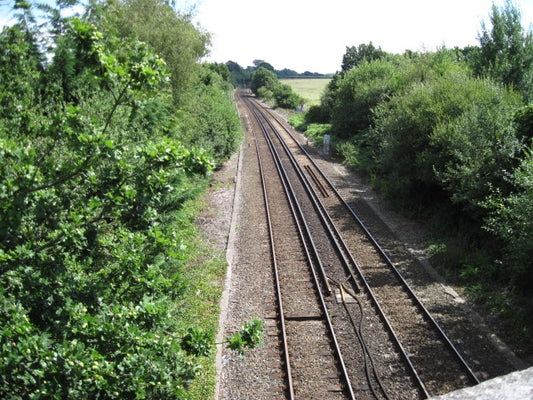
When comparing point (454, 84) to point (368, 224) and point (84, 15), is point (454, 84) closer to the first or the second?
point (368, 224)

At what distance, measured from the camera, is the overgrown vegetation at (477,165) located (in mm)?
11047

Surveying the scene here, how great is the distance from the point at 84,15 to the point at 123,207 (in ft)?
32.3

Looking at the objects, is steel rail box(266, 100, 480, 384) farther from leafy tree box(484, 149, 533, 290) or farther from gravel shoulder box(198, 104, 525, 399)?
leafy tree box(484, 149, 533, 290)

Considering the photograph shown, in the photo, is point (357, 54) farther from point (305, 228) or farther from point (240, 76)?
point (240, 76)

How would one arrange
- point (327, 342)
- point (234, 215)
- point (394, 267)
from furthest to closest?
1. point (234, 215)
2. point (394, 267)
3. point (327, 342)

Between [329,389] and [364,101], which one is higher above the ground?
[364,101]

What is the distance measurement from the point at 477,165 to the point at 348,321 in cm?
739

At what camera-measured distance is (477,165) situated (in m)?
14.2

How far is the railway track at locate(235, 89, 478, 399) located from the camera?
28.4ft

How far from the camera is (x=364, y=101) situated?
108ft

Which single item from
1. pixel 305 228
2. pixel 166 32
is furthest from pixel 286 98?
pixel 305 228

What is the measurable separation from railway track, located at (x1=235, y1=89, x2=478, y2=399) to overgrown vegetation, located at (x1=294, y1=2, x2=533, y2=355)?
2.02 metres

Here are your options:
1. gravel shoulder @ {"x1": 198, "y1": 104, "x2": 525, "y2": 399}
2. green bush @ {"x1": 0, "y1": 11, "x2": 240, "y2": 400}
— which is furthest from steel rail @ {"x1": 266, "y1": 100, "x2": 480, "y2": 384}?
green bush @ {"x1": 0, "y1": 11, "x2": 240, "y2": 400}

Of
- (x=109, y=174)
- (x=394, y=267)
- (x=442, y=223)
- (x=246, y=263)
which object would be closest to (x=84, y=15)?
(x=246, y=263)
